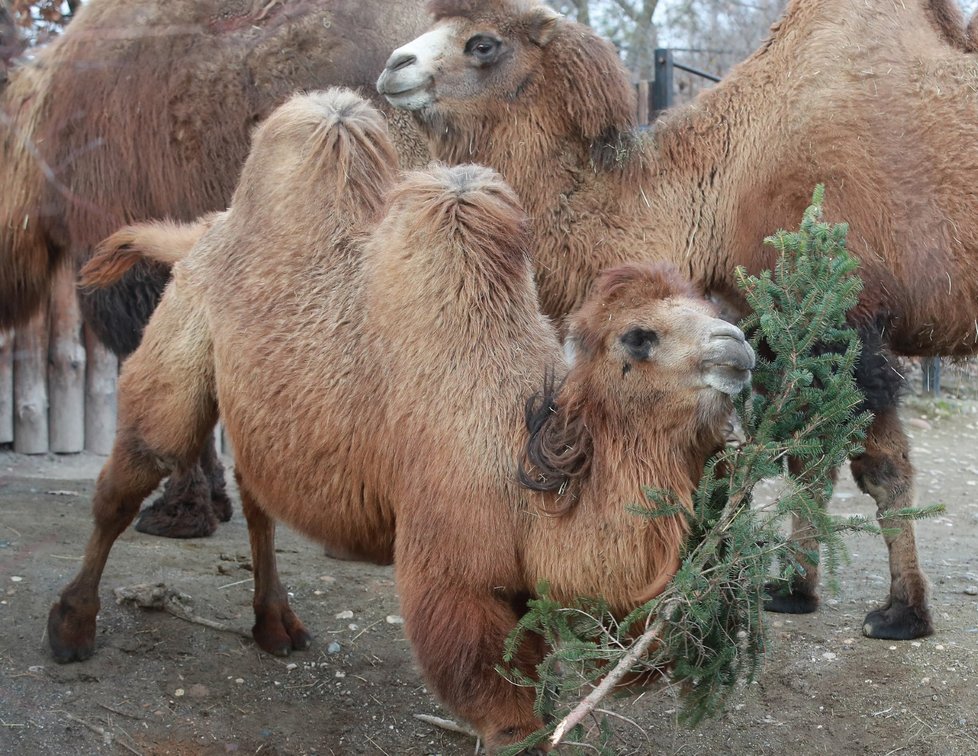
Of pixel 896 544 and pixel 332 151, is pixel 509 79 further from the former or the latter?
pixel 896 544

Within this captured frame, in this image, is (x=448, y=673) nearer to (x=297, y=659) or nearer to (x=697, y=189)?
(x=297, y=659)

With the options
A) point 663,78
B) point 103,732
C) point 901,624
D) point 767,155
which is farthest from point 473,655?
point 663,78

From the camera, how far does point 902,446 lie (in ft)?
17.3

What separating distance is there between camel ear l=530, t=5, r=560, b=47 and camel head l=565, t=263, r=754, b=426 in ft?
7.20

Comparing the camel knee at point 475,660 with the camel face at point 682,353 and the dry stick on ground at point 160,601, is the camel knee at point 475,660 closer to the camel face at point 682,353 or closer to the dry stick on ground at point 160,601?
the camel face at point 682,353

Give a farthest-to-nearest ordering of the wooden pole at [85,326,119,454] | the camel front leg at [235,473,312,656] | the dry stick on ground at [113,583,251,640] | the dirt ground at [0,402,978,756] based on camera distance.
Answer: the wooden pole at [85,326,119,454]
the dry stick on ground at [113,583,251,640]
the camel front leg at [235,473,312,656]
the dirt ground at [0,402,978,756]

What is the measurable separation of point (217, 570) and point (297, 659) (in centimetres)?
98

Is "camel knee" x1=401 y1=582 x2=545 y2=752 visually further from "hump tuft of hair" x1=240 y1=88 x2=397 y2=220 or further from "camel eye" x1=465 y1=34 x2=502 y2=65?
"camel eye" x1=465 y1=34 x2=502 y2=65

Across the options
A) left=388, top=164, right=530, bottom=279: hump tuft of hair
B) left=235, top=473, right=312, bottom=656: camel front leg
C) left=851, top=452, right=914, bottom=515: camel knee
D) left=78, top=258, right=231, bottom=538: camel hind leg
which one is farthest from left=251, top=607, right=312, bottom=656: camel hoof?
left=851, top=452, right=914, bottom=515: camel knee

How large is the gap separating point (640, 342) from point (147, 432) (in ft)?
7.44

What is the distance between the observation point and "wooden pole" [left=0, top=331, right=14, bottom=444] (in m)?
8.74

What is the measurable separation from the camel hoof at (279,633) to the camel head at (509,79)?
7.21 ft

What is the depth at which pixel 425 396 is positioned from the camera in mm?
3754

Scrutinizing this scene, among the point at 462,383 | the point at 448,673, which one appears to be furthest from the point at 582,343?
the point at 448,673
